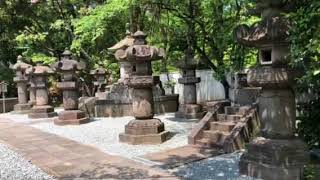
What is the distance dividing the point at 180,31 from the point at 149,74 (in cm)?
597

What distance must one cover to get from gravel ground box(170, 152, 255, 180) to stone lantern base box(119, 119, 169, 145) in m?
2.50

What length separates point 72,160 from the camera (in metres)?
8.88

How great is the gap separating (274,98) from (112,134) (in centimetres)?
660

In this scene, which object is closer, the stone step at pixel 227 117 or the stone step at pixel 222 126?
the stone step at pixel 222 126

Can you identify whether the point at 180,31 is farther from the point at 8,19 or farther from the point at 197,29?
the point at 8,19

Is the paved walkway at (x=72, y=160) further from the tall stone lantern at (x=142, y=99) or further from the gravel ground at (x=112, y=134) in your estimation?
the tall stone lantern at (x=142, y=99)

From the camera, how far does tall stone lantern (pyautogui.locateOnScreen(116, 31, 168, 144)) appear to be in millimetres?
10766

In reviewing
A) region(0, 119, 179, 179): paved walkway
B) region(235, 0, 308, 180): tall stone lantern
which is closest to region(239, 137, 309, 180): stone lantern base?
region(235, 0, 308, 180): tall stone lantern

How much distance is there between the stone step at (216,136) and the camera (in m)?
9.66

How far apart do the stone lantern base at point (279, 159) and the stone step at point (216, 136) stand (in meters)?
2.52

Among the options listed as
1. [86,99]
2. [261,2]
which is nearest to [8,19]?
[86,99]

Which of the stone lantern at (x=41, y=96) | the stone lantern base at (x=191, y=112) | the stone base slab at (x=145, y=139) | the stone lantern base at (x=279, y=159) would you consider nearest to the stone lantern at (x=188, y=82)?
the stone lantern base at (x=191, y=112)

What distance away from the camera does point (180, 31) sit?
1670 cm

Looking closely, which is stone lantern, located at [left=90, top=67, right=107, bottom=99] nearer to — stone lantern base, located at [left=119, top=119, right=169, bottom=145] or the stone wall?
the stone wall
